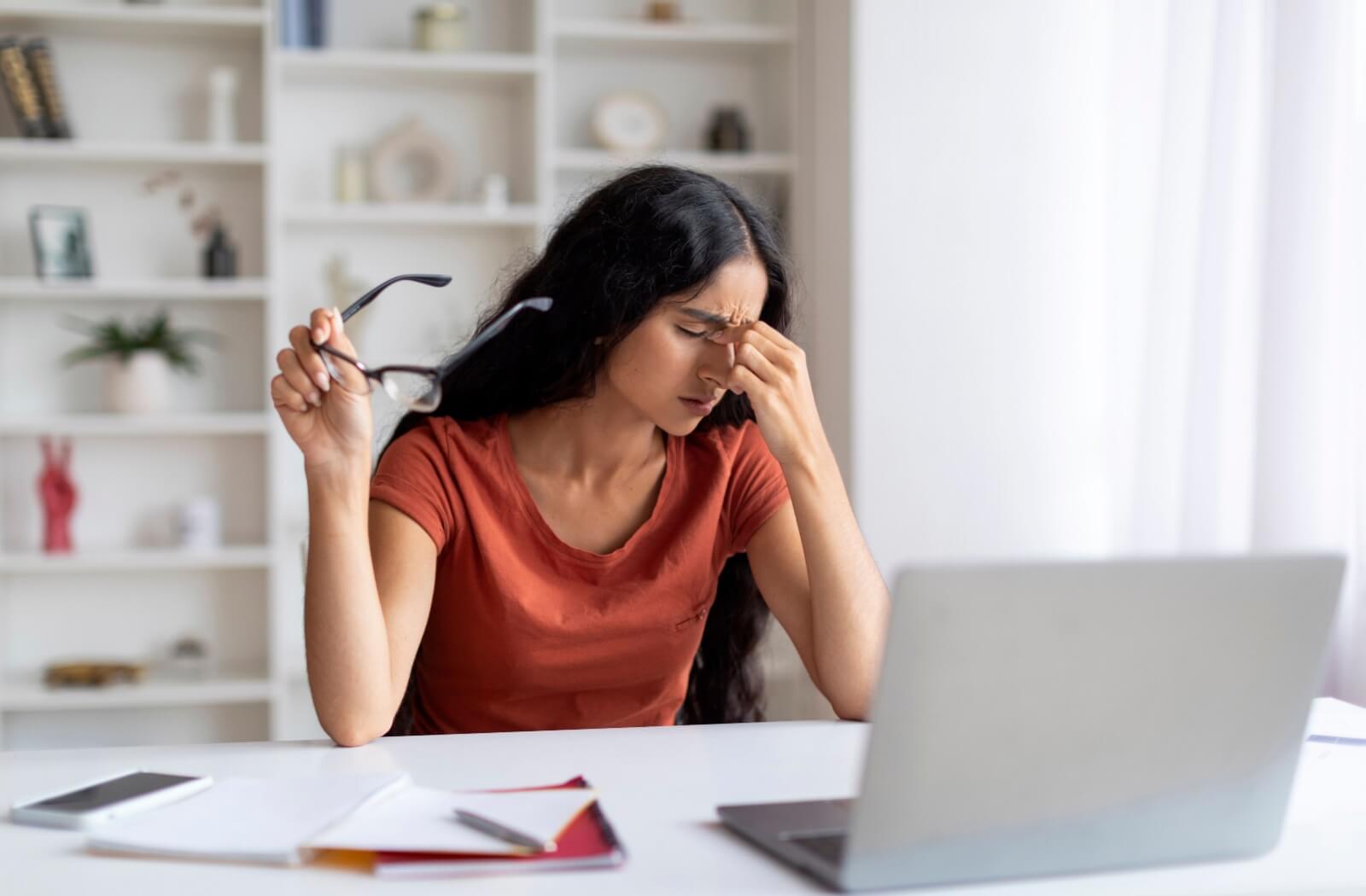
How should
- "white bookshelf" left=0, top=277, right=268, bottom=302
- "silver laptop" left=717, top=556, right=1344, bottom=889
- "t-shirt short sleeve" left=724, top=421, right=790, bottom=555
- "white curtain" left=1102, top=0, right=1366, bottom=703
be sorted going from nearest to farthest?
"silver laptop" left=717, top=556, right=1344, bottom=889 < "t-shirt short sleeve" left=724, top=421, right=790, bottom=555 < "white curtain" left=1102, top=0, right=1366, bottom=703 < "white bookshelf" left=0, top=277, right=268, bottom=302

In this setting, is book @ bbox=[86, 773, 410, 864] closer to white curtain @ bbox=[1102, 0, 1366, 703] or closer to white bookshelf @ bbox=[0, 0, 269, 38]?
white curtain @ bbox=[1102, 0, 1366, 703]

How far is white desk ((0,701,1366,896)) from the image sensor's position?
864 mm

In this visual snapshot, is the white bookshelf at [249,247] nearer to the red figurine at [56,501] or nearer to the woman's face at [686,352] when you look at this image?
the red figurine at [56,501]

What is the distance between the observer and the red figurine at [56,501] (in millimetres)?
3402

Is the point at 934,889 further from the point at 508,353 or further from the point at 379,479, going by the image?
the point at 508,353

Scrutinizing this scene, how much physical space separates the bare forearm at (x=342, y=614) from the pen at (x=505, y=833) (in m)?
0.34

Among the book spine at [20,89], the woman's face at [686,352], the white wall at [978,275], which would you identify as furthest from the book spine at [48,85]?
the woman's face at [686,352]

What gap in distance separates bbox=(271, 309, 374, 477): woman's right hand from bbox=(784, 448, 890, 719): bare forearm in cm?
49

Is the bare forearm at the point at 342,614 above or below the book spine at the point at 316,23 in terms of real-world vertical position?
below

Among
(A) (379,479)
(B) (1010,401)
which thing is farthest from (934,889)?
(B) (1010,401)

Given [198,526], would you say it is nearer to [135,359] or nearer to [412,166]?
[135,359]

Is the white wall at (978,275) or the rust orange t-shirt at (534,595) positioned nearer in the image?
the rust orange t-shirt at (534,595)

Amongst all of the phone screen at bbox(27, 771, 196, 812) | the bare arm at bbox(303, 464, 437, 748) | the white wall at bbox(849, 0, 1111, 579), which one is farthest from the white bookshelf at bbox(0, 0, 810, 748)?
the phone screen at bbox(27, 771, 196, 812)

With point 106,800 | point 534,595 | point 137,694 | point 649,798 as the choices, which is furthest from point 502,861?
point 137,694
